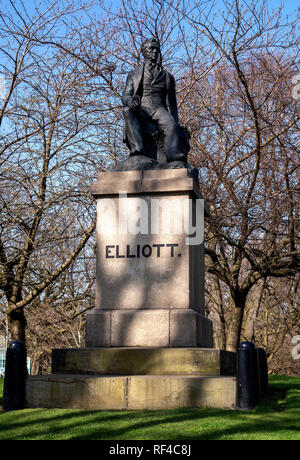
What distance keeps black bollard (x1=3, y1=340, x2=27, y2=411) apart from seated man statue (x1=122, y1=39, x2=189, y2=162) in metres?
3.92

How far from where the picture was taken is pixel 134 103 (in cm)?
962

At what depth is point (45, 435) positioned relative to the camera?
217 inches

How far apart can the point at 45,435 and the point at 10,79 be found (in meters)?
10.2

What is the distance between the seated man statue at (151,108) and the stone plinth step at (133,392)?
3.83 m

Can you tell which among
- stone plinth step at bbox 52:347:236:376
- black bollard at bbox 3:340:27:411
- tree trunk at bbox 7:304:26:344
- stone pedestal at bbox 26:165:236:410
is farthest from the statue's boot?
tree trunk at bbox 7:304:26:344

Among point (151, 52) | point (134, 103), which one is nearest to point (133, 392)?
point (134, 103)

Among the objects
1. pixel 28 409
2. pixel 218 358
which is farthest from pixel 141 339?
pixel 28 409

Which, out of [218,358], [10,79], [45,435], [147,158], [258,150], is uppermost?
[10,79]

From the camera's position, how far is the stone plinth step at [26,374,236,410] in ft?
22.8

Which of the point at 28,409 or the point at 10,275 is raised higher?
the point at 10,275

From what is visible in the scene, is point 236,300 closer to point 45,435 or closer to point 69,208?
point 69,208

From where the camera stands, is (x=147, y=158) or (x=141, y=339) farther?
(x=147, y=158)

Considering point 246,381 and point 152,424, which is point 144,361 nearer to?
point 246,381

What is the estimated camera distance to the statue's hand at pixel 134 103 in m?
9.60
